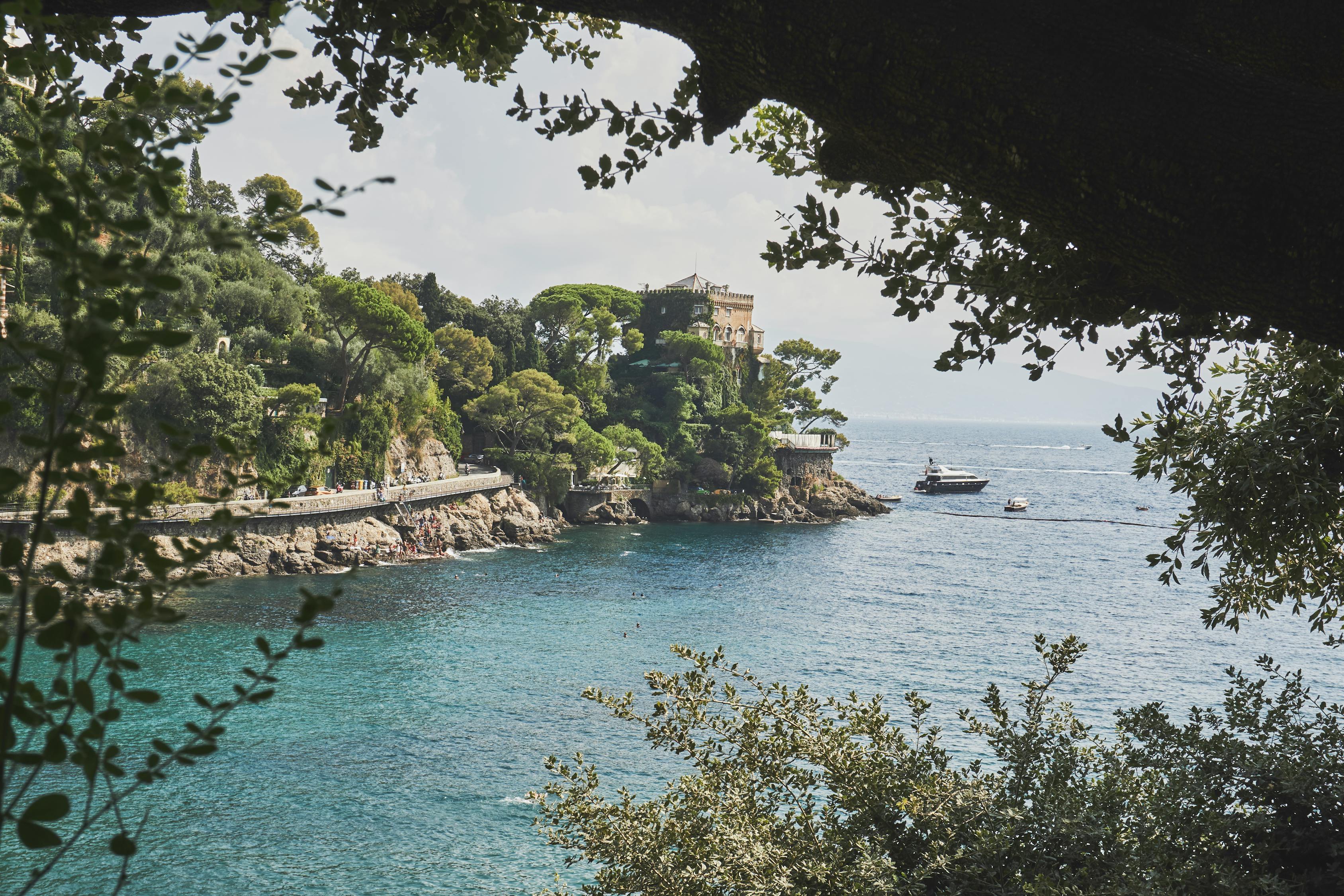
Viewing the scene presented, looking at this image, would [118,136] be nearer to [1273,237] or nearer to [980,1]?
[980,1]

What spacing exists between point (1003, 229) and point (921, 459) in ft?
471

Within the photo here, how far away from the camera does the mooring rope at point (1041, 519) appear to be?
226 feet

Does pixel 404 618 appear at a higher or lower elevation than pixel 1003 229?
lower

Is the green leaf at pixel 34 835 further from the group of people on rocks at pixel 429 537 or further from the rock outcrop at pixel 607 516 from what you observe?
the rock outcrop at pixel 607 516

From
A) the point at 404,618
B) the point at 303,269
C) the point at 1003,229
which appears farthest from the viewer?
the point at 303,269

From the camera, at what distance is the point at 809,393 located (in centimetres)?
6550

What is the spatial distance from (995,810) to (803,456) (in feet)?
187

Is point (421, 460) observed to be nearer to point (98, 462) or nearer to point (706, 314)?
point (706, 314)

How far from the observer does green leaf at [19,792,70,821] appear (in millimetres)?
1242

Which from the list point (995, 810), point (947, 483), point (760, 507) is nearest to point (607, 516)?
point (760, 507)

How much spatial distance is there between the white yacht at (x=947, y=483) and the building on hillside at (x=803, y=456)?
25108mm

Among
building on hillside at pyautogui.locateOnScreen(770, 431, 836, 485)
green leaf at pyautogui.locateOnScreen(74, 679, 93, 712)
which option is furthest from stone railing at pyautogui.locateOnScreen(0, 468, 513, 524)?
green leaf at pyautogui.locateOnScreen(74, 679, 93, 712)

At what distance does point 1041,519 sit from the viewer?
70.3 metres

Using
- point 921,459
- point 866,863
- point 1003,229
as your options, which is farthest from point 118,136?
point 921,459
